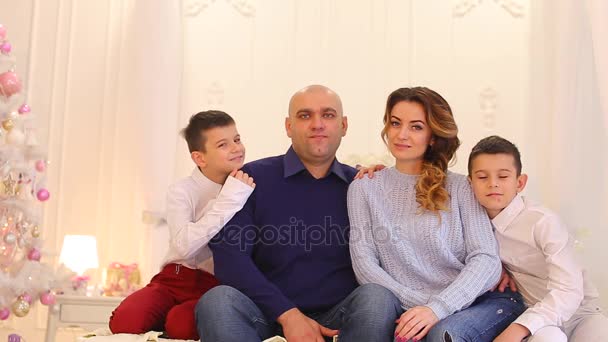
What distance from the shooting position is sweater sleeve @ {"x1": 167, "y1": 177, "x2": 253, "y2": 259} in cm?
236

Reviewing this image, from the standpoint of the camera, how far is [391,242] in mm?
2301

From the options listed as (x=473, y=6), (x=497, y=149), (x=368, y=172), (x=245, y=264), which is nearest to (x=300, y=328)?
(x=245, y=264)

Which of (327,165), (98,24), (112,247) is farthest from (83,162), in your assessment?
(327,165)

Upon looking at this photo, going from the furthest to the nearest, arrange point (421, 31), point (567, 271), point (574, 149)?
point (421, 31) → point (574, 149) → point (567, 271)

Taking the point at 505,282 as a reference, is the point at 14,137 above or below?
above

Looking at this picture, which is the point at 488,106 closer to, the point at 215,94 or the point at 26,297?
the point at 215,94

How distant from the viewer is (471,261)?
7.32 ft

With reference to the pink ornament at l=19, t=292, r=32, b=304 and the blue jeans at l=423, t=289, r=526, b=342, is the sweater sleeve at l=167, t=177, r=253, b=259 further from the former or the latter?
the pink ornament at l=19, t=292, r=32, b=304

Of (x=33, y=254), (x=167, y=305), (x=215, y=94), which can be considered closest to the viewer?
(x=167, y=305)

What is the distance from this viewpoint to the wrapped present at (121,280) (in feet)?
13.3

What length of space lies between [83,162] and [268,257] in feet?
8.48

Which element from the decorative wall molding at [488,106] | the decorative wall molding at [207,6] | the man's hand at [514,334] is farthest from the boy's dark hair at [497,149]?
the decorative wall molding at [207,6]

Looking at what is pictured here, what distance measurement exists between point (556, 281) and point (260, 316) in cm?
88

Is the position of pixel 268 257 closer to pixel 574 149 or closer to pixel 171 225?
pixel 171 225
